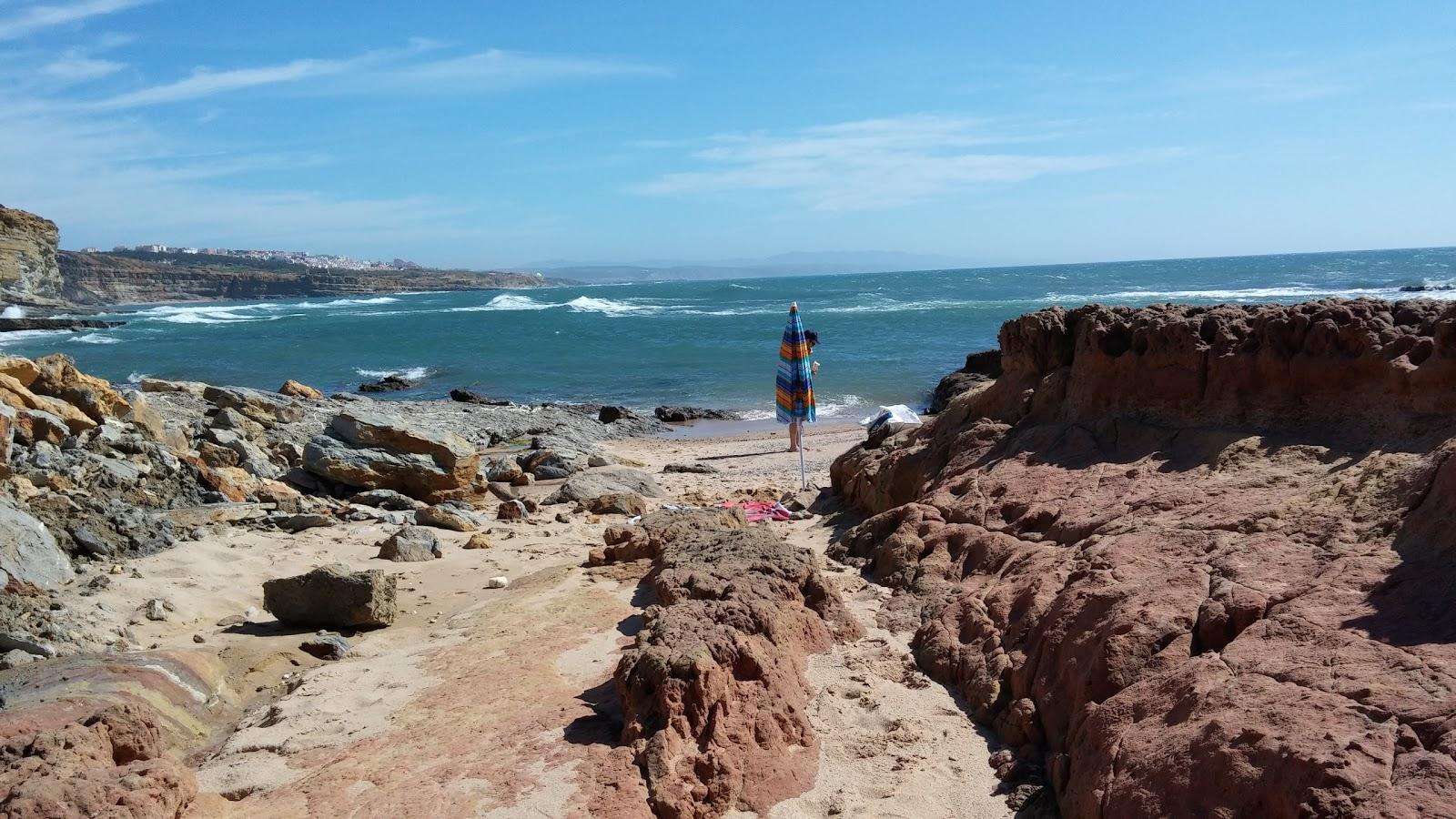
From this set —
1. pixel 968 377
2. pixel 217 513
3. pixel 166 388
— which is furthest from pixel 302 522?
pixel 968 377

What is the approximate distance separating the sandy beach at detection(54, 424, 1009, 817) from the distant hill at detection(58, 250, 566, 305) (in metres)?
89.2

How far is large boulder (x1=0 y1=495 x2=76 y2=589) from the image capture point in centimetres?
616

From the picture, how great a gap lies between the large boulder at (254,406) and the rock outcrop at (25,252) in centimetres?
2417

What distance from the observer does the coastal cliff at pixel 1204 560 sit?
322 cm

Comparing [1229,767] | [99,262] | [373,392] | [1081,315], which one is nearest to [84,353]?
[373,392]

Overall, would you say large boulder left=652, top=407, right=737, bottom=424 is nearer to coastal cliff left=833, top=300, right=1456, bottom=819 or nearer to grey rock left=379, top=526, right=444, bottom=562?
grey rock left=379, top=526, right=444, bottom=562

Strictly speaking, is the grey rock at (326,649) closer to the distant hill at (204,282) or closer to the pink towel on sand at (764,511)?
the pink towel on sand at (764,511)

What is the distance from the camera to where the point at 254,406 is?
16.3m

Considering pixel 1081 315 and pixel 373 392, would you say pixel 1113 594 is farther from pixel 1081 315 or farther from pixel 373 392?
pixel 373 392

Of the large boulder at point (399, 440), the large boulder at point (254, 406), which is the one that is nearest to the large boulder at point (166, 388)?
the large boulder at point (254, 406)

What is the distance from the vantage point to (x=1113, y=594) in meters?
4.49

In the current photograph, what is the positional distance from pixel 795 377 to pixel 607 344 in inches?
1166

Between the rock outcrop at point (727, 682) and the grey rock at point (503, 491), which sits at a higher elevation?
the rock outcrop at point (727, 682)

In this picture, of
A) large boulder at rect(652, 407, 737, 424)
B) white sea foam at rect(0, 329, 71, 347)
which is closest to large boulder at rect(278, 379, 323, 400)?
large boulder at rect(652, 407, 737, 424)
